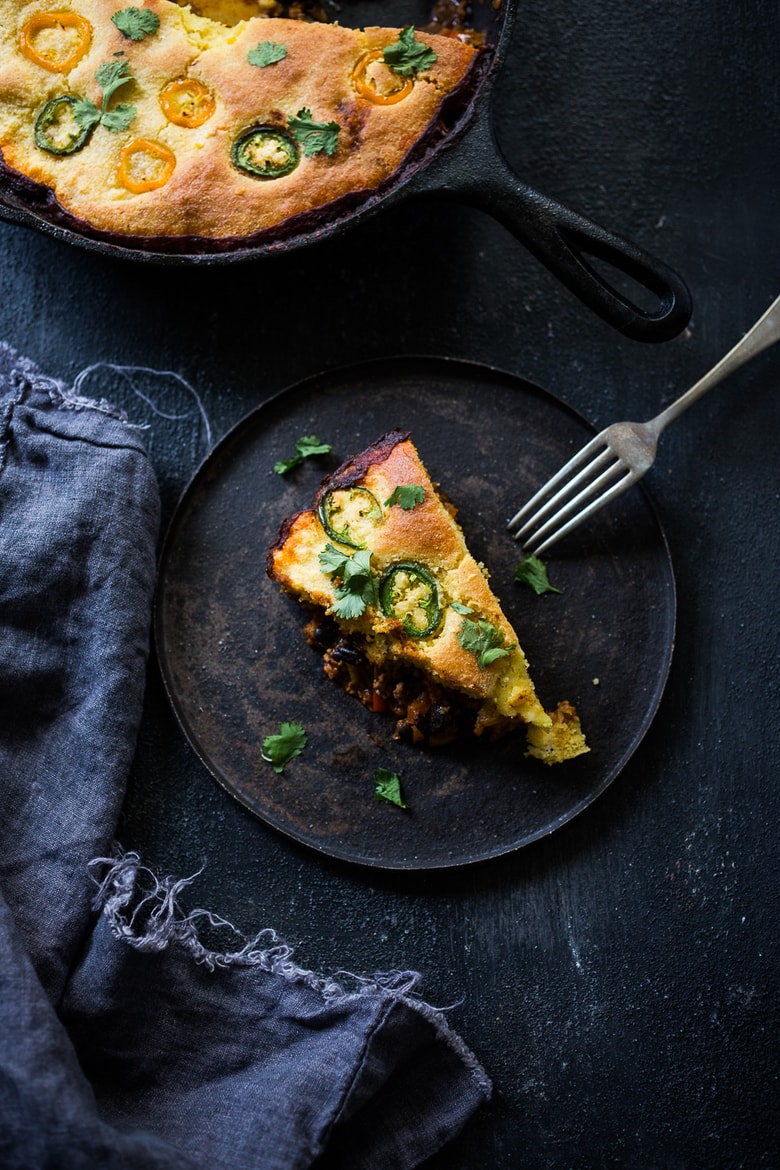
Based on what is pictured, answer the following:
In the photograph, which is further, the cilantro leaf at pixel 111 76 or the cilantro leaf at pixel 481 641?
the cilantro leaf at pixel 111 76

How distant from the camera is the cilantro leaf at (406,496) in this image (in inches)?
142

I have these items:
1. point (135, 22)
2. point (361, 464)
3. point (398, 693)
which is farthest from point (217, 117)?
point (398, 693)

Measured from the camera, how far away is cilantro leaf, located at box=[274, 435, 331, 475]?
3.93 metres

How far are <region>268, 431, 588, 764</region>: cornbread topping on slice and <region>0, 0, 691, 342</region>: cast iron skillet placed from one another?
2.64 ft

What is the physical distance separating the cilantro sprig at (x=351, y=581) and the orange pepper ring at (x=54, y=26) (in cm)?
199

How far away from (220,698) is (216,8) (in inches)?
103

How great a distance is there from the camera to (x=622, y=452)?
12.4ft

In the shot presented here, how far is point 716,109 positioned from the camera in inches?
163

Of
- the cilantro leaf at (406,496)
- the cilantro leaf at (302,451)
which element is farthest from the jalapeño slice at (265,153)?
the cilantro leaf at (406,496)

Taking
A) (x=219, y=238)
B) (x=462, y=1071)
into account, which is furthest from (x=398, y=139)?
(x=462, y=1071)

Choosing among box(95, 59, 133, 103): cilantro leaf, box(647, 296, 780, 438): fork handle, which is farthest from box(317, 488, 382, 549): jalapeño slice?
box(95, 59, 133, 103): cilantro leaf

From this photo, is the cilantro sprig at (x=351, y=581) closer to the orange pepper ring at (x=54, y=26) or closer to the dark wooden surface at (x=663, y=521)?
the dark wooden surface at (x=663, y=521)

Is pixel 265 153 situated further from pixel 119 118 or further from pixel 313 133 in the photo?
pixel 119 118

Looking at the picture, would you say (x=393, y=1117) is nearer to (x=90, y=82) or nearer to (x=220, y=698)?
(x=220, y=698)
